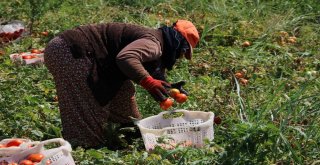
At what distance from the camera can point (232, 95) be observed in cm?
499

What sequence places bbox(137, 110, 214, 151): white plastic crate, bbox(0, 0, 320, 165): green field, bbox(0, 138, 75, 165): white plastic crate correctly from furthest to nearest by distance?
bbox(137, 110, 214, 151): white plastic crate < bbox(0, 0, 320, 165): green field < bbox(0, 138, 75, 165): white plastic crate

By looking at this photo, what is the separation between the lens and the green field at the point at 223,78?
12.8 ft

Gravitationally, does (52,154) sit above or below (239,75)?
above

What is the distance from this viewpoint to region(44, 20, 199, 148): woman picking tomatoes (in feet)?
14.7

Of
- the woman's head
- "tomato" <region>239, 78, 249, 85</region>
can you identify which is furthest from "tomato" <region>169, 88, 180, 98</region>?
"tomato" <region>239, 78, 249, 85</region>

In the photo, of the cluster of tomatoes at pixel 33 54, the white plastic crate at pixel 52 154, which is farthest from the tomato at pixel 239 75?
the white plastic crate at pixel 52 154

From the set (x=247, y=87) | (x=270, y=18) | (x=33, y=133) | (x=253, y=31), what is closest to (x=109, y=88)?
(x=33, y=133)

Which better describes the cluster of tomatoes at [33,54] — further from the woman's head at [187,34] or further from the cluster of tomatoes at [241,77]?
the woman's head at [187,34]

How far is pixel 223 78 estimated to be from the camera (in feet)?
20.6

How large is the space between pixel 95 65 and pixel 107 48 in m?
0.15

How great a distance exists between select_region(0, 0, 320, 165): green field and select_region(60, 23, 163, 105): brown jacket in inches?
18.7

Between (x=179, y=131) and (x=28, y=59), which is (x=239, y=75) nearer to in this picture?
(x=179, y=131)

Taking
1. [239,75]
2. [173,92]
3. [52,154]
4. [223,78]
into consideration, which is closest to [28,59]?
[223,78]

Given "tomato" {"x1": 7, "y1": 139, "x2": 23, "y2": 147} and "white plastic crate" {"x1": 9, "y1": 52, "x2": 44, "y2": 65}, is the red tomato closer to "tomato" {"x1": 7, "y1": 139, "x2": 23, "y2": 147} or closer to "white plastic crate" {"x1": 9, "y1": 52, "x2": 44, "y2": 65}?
"white plastic crate" {"x1": 9, "y1": 52, "x2": 44, "y2": 65}
